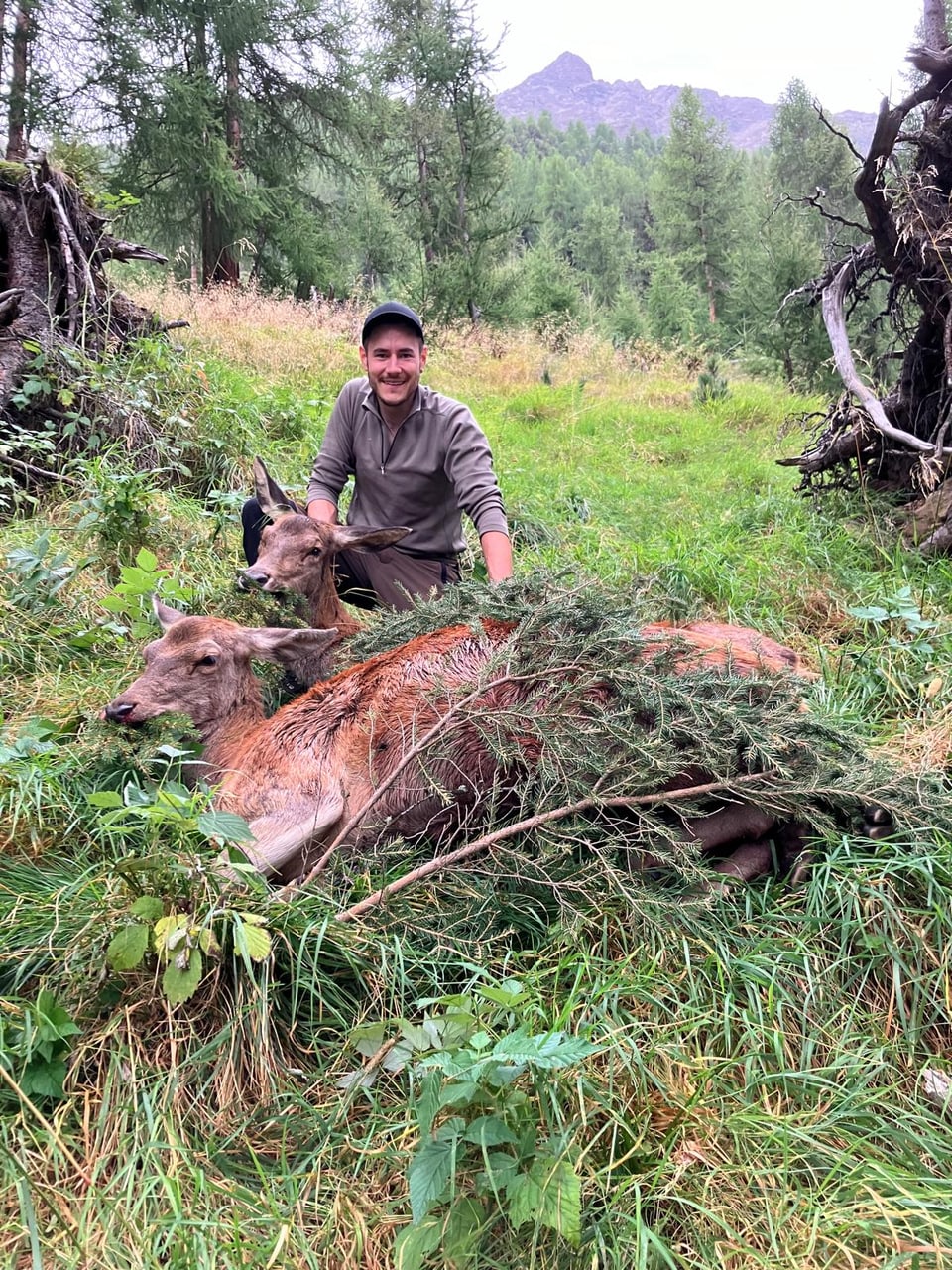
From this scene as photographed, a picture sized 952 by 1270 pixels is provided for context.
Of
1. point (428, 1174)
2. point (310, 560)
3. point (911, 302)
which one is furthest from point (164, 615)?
point (911, 302)

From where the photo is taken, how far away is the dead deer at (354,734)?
293 cm

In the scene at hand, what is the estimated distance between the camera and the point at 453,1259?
1.76 meters

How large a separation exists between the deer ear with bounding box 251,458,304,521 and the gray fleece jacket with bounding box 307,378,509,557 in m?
0.18

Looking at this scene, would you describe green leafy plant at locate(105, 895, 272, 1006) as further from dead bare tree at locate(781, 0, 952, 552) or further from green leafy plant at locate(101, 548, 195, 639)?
dead bare tree at locate(781, 0, 952, 552)

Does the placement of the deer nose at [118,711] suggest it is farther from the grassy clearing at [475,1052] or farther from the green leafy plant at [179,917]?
the green leafy plant at [179,917]

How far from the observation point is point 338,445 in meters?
5.55

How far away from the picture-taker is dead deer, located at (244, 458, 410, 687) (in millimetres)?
4441

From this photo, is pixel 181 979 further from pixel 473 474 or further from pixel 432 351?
pixel 432 351

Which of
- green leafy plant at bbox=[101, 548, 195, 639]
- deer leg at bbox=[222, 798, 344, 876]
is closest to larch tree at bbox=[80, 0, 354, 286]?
green leafy plant at bbox=[101, 548, 195, 639]

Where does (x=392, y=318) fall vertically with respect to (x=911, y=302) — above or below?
below

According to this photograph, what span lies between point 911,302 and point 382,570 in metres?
5.01

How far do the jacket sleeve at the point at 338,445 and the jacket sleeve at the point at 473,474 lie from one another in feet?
2.53

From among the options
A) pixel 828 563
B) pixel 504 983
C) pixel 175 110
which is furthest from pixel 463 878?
pixel 175 110

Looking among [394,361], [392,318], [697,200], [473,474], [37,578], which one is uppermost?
[697,200]
